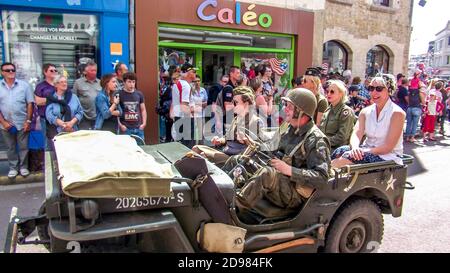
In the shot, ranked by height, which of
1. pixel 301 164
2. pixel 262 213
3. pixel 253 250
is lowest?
pixel 253 250

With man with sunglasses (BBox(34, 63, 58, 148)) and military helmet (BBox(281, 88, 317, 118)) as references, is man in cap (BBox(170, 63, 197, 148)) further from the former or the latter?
military helmet (BBox(281, 88, 317, 118))

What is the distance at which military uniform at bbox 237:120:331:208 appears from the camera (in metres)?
3.18

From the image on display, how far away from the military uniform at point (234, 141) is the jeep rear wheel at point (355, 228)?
1228 millimetres

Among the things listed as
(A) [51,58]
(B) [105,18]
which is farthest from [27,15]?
(B) [105,18]

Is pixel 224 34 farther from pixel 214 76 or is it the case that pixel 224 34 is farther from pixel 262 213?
pixel 262 213

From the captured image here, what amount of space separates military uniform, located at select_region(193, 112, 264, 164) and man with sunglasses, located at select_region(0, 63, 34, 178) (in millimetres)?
3890

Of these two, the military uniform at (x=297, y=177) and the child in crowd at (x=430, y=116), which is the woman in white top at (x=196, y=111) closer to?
the military uniform at (x=297, y=177)

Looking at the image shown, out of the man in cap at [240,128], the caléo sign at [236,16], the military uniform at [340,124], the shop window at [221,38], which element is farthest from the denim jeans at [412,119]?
the man in cap at [240,128]

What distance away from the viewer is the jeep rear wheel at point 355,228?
11.8 feet

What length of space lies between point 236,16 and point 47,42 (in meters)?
4.70

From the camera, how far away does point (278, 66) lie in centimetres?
1213

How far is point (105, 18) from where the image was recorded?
336 inches
